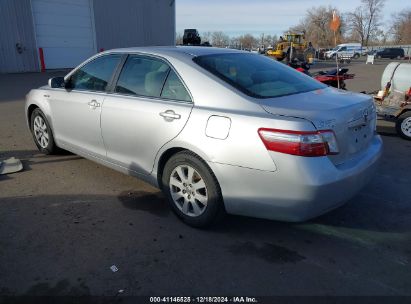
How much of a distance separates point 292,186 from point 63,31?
850 inches

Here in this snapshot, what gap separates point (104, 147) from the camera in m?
4.28

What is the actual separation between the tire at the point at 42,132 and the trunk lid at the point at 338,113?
3456 mm

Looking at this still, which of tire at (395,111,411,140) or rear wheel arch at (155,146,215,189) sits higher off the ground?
rear wheel arch at (155,146,215,189)

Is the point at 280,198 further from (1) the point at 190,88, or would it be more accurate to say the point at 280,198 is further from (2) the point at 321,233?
(1) the point at 190,88

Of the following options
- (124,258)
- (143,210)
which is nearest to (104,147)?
(143,210)

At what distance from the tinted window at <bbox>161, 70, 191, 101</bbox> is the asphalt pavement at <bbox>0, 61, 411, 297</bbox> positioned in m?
1.20

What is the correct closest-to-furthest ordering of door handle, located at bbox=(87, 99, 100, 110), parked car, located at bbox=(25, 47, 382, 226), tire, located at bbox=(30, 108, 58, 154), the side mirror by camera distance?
parked car, located at bbox=(25, 47, 382, 226), door handle, located at bbox=(87, 99, 100, 110), the side mirror, tire, located at bbox=(30, 108, 58, 154)

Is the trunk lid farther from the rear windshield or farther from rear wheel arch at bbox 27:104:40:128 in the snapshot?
rear wheel arch at bbox 27:104:40:128

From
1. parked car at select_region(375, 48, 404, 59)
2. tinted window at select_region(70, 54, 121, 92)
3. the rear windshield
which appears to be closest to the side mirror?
tinted window at select_region(70, 54, 121, 92)

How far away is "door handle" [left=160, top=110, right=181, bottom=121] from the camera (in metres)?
3.41

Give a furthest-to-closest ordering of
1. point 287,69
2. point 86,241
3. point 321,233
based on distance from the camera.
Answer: point 287,69 → point 321,233 → point 86,241

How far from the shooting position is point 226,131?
3.05 meters

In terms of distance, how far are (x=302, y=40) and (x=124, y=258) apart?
40.5 meters

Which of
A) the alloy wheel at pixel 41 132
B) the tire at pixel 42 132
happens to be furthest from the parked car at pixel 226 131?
the alloy wheel at pixel 41 132
